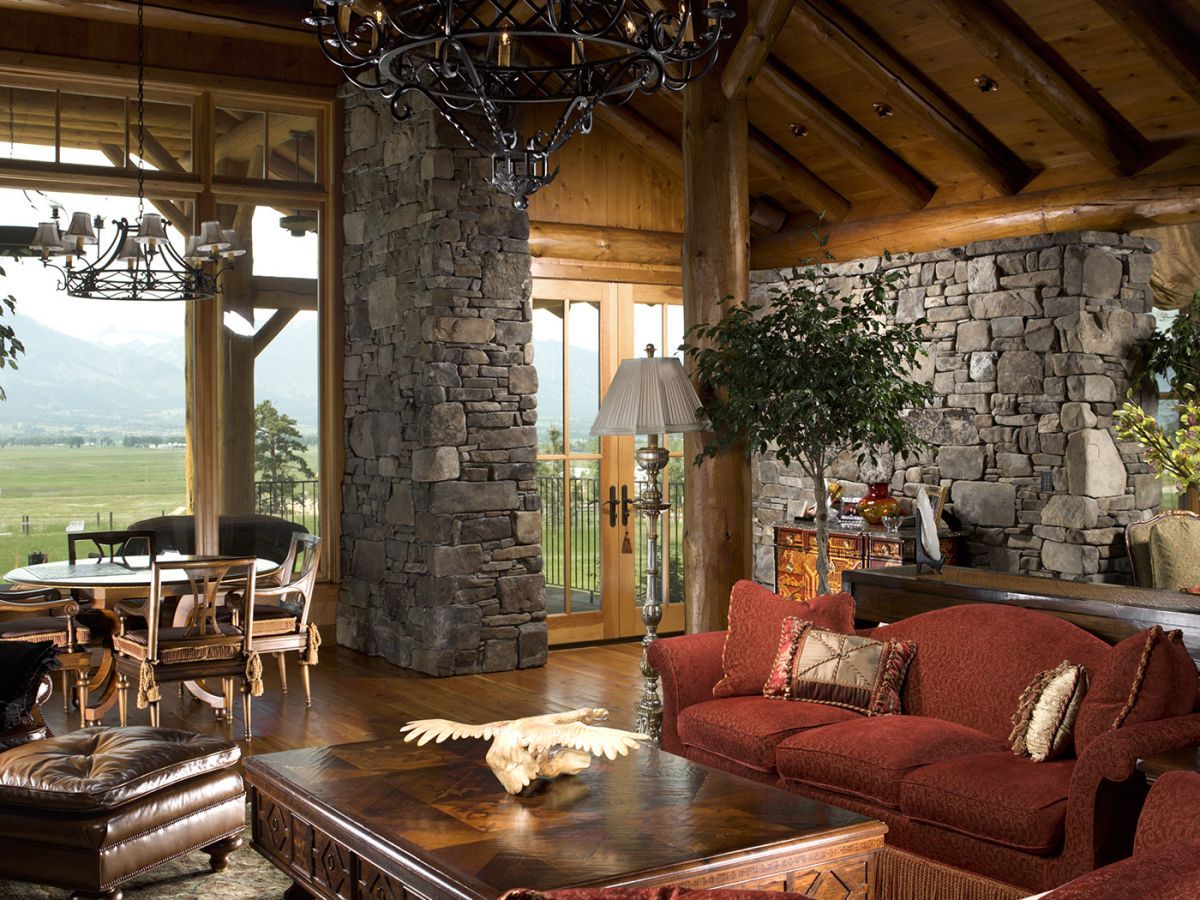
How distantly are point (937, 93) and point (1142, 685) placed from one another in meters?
4.28

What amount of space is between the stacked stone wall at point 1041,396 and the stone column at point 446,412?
2.38m

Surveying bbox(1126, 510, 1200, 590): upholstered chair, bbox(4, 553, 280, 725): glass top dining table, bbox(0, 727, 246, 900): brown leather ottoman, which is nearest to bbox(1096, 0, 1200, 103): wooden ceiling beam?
bbox(1126, 510, 1200, 590): upholstered chair

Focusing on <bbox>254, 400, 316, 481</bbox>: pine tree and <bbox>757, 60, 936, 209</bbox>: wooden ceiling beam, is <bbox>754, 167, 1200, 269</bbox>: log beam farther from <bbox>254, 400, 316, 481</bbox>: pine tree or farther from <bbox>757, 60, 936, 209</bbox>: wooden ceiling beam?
<bbox>254, 400, 316, 481</bbox>: pine tree

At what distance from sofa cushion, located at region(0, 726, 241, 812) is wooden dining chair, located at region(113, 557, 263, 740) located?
4.39ft

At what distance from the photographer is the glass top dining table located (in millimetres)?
5637

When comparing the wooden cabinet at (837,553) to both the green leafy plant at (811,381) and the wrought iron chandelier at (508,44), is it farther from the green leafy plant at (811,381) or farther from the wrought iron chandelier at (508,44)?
the wrought iron chandelier at (508,44)

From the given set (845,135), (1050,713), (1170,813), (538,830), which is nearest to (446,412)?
(845,135)

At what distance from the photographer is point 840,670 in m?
4.49

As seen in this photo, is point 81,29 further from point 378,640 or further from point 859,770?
point 859,770

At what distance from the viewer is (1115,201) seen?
6.50 metres

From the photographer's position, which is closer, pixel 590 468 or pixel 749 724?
pixel 749 724

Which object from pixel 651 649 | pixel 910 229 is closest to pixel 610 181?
pixel 910 229

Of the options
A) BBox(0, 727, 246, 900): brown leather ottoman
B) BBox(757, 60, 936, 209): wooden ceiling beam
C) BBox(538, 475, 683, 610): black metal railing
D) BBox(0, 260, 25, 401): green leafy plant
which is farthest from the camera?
BBox(538, 475, 683, 610): black metal railing

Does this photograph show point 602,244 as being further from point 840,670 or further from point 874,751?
point 874,751
